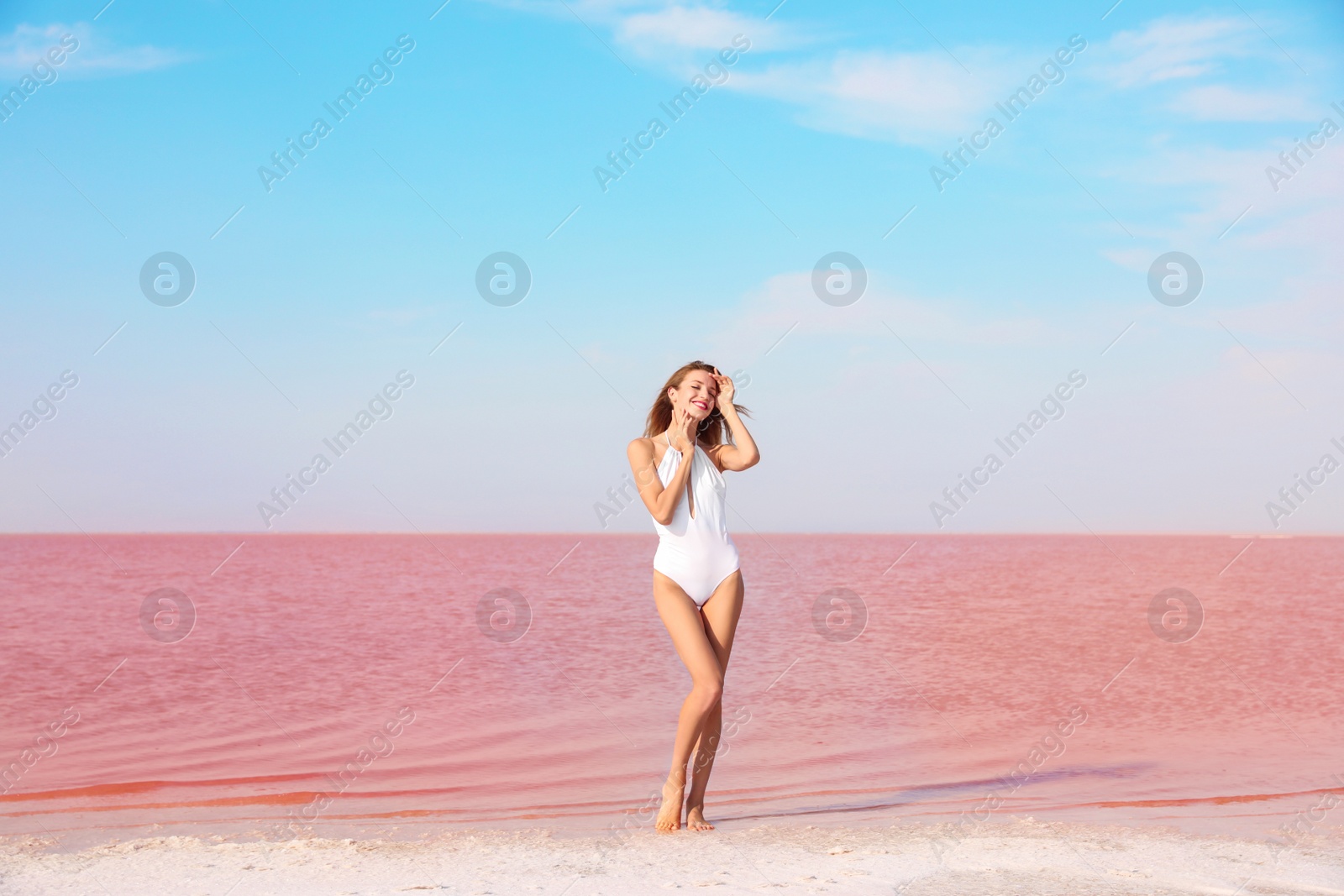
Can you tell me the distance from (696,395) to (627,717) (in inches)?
200

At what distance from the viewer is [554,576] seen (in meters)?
35.8

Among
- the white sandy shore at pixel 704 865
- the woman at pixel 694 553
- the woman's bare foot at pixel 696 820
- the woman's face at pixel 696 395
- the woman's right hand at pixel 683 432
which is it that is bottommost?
the white sandy shore at pixel 704 865

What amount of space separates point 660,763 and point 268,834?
2.99m

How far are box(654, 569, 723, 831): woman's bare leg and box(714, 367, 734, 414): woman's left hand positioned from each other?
884 millimetres

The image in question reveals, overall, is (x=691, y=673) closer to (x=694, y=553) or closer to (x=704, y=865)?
(x=694, y=553)

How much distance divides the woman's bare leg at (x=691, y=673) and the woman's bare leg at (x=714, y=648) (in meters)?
0.05

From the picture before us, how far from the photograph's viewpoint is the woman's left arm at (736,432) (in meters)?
5.26

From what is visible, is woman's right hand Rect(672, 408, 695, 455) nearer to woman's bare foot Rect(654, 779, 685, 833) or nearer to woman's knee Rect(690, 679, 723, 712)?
woman's knee Rect(690, 679, 723, 712)

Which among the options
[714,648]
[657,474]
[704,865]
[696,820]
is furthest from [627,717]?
[704,865]

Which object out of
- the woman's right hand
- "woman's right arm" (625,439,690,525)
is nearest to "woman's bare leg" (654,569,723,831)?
"woman's right arm" (625,439,690,525)

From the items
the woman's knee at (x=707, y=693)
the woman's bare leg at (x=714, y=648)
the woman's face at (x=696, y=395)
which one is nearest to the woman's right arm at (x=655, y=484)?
the woman's face at (x=696, y=395)

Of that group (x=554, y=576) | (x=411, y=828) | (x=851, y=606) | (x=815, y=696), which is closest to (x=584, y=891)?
(x=411, y=828)

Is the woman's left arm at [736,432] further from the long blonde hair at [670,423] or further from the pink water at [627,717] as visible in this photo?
the pink water at [627,717]

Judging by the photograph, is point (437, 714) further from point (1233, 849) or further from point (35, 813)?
point (1233, 849)
